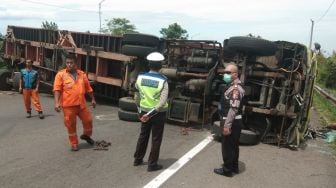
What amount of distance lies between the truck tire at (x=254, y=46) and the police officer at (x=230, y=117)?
2.54m

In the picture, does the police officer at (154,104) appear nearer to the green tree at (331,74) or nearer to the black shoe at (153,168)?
the black shoe at (153,168)

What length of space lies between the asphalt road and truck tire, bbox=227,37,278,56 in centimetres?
187

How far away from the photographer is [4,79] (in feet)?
54.7

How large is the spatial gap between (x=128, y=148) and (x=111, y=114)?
3952 millimetres

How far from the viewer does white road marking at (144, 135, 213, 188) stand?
5.77 metres

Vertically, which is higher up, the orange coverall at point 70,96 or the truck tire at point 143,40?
the truck tire at point 143,40

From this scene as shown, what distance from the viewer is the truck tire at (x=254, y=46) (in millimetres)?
8688

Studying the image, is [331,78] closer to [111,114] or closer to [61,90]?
[111,114]

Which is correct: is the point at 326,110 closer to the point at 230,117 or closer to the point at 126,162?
the point at 230,117

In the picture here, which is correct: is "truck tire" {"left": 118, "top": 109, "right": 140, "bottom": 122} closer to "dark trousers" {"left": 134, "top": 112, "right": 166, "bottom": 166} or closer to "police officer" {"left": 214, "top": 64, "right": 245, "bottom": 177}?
"dark trousers" {"left": 134, "top": 112, "right": 166, "bottom": 166}

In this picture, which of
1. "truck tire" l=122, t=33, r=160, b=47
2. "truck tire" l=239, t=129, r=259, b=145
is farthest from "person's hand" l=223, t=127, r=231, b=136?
"truck tire" l=122, t=33, r=160, b=47

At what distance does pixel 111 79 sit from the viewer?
41.4ft

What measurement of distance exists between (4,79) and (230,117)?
499 inches

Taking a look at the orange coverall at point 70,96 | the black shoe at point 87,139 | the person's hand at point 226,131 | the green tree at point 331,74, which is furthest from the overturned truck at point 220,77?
the green tree at point 331,74
